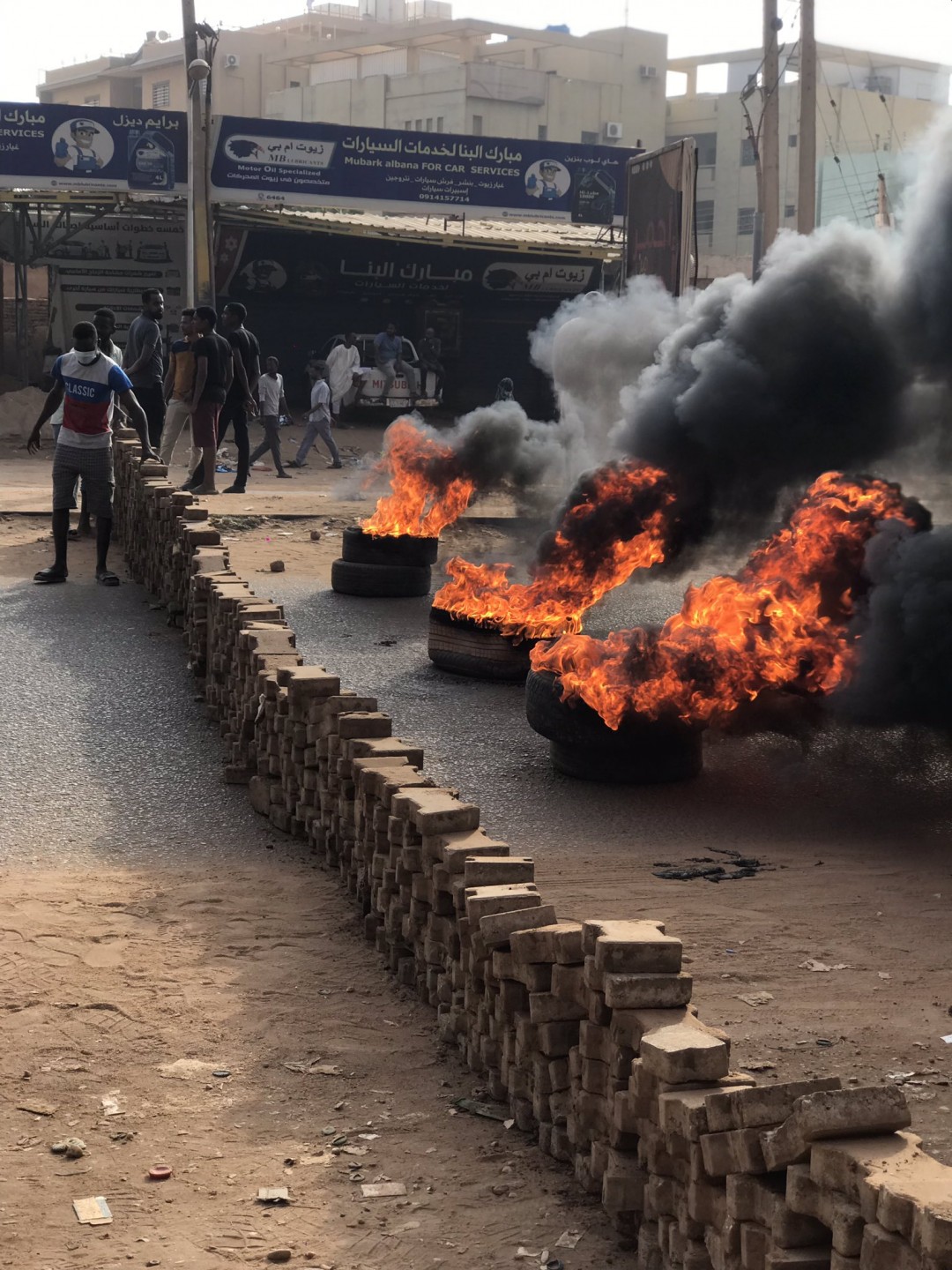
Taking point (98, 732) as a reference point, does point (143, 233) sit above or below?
above

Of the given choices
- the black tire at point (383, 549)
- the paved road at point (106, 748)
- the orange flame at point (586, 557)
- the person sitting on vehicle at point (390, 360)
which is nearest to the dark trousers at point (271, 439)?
the black tire at point (383, 549)

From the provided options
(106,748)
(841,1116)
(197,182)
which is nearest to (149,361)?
(106,748)

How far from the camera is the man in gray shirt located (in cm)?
1612

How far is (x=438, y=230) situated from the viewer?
31.4m

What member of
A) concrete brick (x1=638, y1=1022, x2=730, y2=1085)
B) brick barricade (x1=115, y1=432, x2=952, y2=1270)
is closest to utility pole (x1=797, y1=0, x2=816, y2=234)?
brick barricade (x1=115, y1=432, x2=952, y2=1270)

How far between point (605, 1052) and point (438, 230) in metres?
28.9

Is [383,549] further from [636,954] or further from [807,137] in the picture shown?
[807,137]

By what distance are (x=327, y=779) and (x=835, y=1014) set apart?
2.44 m

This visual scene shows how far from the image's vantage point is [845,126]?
58.0 m

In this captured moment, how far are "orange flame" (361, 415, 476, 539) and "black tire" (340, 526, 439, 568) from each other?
30 centimetres

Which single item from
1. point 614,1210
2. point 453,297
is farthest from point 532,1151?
point 453,297

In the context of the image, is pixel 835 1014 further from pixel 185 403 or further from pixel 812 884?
pixel 185 403

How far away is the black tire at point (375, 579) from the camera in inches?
534

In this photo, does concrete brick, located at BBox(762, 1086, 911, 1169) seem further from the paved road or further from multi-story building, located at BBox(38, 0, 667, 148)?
multi-story building, located at BBox(38, 0, 667, 148)
